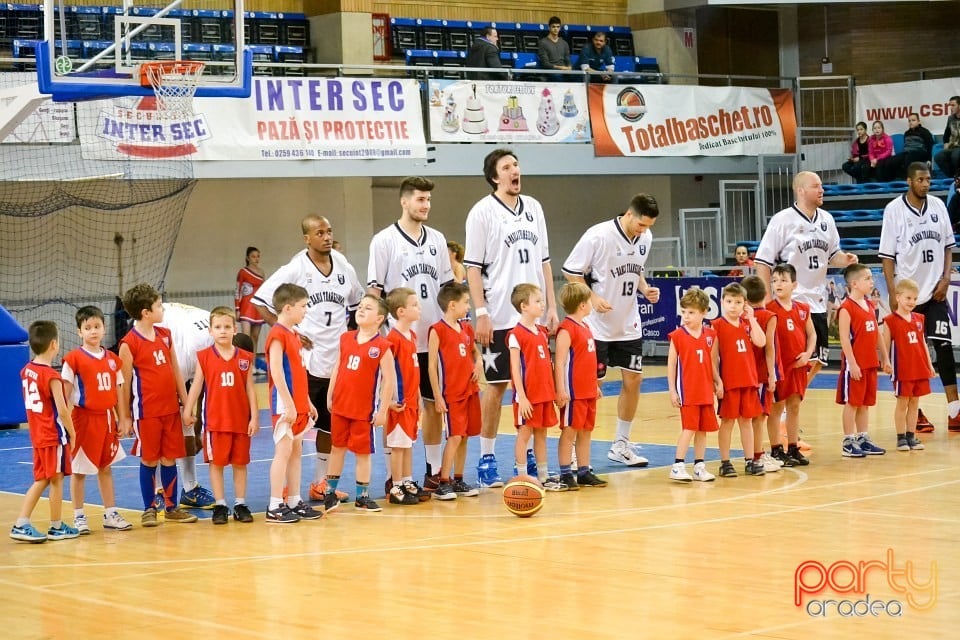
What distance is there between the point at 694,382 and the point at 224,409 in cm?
→ 338

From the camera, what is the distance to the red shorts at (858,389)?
1051 cm

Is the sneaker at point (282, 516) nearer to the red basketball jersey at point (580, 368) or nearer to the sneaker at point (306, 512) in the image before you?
the sneaker at point (306, 512)

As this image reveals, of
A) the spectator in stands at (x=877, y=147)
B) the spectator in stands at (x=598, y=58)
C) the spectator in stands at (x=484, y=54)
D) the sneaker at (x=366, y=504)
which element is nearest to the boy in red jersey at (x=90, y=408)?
the sneaker at (x=366, y=504)

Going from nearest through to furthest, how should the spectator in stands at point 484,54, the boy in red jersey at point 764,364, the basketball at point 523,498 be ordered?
the basketball at point 523,498 < the boy in red jersey at point 764,364 < the spectator in stands at point 484,54

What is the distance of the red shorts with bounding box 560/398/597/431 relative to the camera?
9414mm

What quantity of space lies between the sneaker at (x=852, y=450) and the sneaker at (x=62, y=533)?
5.97 m

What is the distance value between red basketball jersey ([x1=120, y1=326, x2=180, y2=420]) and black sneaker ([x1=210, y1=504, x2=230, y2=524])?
0.71 metres

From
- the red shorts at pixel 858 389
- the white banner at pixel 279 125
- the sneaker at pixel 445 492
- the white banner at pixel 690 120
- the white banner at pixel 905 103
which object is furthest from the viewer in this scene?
the white banner at pixel 905 103

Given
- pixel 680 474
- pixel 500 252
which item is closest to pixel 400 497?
pixel 500 252

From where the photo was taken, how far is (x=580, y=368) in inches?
373

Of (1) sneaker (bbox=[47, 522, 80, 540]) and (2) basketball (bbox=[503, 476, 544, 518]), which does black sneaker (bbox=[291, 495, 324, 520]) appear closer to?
(2) basketball (bbox=[503, 476, 544, 518])

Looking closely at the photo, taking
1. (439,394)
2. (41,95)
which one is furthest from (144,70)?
(439,394)

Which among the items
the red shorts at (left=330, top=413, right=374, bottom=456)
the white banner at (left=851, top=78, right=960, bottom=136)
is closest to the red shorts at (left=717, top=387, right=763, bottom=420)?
the red shorts at (left=330, top=413, right=374, bottom=456)

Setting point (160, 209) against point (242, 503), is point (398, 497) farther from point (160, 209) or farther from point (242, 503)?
point (160, 209)
